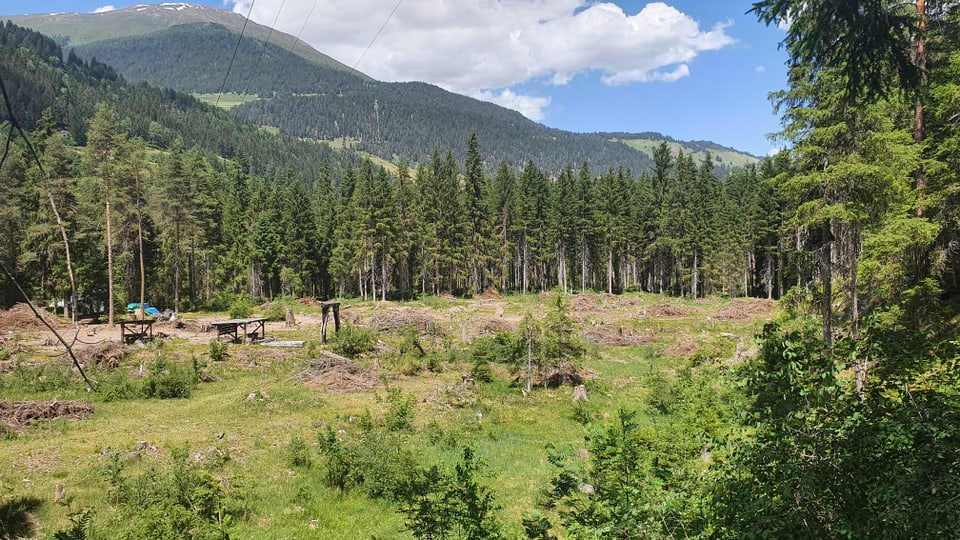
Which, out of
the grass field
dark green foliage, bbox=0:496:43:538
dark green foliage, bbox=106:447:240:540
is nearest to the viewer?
dark green foliage, bbox=106:447:240:540

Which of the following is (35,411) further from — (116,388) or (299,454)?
(299,454)

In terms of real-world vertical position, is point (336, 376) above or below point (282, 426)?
above

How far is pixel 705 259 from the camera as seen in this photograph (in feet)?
Result: 204

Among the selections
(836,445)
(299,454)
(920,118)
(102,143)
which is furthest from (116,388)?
(920,118)

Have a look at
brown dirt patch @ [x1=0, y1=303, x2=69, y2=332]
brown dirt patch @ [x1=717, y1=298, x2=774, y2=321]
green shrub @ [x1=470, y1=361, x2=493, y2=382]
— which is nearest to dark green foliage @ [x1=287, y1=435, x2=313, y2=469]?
green shrub @ [x1=470, y1=361, x2=493, y2=382]

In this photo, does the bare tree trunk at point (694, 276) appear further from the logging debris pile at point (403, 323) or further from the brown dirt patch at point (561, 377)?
the brown dirt patch at point (561, 377)

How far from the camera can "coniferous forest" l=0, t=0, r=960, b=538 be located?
16.1ft

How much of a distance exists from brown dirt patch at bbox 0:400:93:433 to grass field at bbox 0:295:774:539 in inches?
10.7

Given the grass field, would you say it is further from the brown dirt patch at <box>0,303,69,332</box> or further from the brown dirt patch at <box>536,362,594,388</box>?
the brown dirt patch at <box>0,303,69,332</box>

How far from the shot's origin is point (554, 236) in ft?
231

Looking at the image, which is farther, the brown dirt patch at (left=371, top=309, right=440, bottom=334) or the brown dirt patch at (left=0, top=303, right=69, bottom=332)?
the brown dirt patch at (left=371, top=309, right=440, bottom=334)

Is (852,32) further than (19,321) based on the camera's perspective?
No

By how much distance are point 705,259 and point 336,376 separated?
176ft

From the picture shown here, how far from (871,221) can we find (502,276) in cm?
5692
